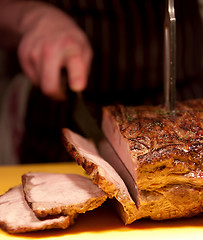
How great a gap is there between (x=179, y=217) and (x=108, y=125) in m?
0.74

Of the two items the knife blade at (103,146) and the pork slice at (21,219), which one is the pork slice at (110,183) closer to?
the knife blade at (103,146)

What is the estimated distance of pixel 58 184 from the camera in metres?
2.12

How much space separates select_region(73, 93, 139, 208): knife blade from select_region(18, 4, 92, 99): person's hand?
0.72 ft

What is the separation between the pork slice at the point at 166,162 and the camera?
183 cm

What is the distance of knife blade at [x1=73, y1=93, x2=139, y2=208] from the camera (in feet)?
6.58

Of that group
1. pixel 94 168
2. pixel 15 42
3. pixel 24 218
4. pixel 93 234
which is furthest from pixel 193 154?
pixel 15 42

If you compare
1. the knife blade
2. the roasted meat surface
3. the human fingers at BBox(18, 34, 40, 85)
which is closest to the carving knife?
the knife blade

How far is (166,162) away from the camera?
1822mm

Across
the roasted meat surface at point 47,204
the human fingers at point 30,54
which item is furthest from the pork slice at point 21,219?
the human fingers at point 30,54

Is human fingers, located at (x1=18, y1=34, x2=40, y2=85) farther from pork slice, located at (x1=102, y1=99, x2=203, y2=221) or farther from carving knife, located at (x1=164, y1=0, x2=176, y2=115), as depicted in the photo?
pork slice, located at (x1=102, y1=99, x2=203, y2=221)

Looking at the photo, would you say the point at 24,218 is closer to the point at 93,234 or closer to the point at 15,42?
the point at 93,234

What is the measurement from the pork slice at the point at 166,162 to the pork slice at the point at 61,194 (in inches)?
8.1

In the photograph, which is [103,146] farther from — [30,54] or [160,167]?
[30,54]

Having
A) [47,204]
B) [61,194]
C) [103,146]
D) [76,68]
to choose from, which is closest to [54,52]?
[76,68]
